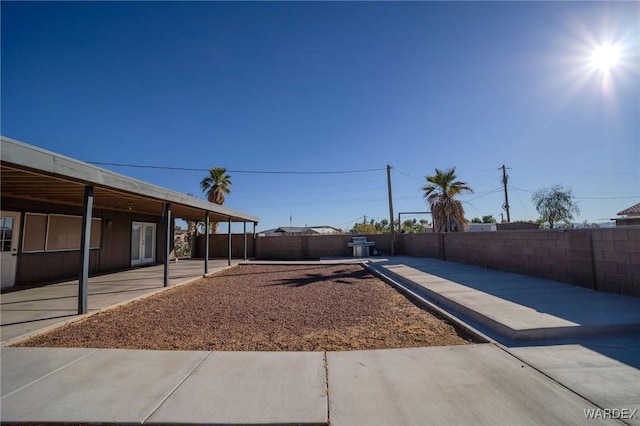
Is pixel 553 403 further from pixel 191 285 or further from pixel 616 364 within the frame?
pixel 191 285

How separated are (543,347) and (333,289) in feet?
15.7

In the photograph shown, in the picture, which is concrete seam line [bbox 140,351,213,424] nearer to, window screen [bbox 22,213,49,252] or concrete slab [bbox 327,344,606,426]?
concrete slab [bbox 327,344,606,426]

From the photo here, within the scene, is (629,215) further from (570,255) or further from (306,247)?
(306,247)

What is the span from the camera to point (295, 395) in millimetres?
2518

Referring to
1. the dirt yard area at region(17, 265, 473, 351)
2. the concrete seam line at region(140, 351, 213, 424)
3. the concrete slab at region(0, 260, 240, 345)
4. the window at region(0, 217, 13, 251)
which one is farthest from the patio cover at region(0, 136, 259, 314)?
the concrete seam line at region(140, 351, 213, 424)

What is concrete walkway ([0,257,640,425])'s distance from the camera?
223 cm

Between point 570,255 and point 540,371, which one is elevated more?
point 570,255

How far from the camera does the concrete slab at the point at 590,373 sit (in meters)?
2.33

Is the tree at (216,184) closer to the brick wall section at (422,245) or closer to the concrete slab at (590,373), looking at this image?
the brick wall section at (422,245)

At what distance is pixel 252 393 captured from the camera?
2557 mm

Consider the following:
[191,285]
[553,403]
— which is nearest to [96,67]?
[191,285]

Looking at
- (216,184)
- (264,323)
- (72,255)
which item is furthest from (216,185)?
(264,323)

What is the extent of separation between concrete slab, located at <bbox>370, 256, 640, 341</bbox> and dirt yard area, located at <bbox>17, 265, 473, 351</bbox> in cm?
61

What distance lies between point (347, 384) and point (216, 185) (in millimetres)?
20949
